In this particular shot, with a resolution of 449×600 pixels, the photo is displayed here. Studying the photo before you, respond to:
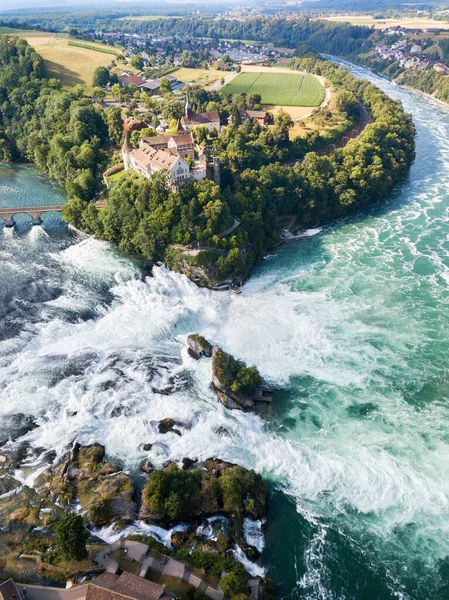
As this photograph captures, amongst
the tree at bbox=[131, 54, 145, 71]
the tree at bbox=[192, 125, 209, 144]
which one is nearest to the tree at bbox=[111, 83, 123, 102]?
the tree at bbox=[192, 125, 209, 144]

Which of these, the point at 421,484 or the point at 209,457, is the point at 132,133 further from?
the point at 421,484

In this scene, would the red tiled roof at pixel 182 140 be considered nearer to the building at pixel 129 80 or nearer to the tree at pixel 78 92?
the tree at pixel 78 92

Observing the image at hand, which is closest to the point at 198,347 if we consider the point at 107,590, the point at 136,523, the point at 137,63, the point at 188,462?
the point at 188,462

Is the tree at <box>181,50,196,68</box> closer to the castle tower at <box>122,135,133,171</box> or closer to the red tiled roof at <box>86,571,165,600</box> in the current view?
the castle tower at <box>122,135,133,171</box>

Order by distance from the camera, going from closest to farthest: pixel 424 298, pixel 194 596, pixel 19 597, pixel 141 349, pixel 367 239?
pixel 19 597, pixel 194 596, pixel 141 349, pixel 424 298, pixel 367 239

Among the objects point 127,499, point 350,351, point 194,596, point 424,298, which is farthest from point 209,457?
point 424,298

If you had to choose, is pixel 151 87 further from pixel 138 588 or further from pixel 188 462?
pixel 138 588

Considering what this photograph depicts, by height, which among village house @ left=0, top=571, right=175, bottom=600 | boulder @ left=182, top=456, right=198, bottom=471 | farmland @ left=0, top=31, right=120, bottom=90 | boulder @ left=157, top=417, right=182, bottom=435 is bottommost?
boulder @ left=182, top=456, right=198, bottom=471
